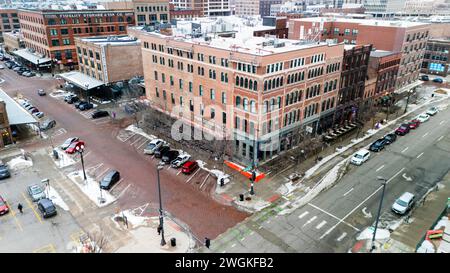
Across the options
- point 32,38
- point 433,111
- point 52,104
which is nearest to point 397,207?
point 433,111

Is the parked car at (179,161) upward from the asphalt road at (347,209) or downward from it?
upward

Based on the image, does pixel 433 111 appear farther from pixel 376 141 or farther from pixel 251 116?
pixel 251 116

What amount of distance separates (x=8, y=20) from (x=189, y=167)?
162 metres

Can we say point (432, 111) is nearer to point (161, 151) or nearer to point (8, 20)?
point (161, 151)

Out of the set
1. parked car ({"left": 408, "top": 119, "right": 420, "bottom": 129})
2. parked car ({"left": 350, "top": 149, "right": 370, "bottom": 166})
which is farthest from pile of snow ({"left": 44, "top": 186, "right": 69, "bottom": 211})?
parked car ({"left": 408, "top": 119, "right": 420, "bottom": 129})

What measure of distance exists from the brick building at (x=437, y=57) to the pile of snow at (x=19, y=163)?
117745 mm

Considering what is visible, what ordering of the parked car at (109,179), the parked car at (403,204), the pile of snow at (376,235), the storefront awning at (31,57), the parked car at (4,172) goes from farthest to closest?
the storefront awning at (31,57)
the parked car at (4,172)
the parked car at (109,179)
the parked car at (403,204)
the pile of snow at (376,235)

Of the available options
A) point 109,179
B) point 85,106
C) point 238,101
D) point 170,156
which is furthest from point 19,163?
point 238,101

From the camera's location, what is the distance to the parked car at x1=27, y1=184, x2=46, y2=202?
144 feet

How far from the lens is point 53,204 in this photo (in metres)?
42.1

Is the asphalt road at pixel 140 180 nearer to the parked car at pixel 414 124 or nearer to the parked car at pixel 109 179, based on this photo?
the parked car at pixel 109 179

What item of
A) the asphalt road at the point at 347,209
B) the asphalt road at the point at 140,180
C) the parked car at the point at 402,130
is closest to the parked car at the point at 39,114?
the asphalt road at the point at 140,180

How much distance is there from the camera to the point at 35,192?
146 ft

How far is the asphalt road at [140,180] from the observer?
134 ft
